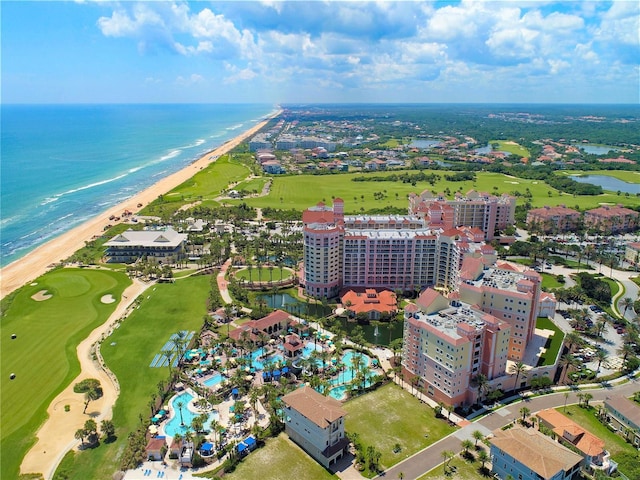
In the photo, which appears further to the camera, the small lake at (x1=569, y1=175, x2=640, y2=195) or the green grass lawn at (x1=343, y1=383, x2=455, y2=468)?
the small lake at (x1=569, y1=175, x2=640, y2=195)

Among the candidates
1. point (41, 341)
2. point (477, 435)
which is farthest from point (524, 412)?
point (41, 341)

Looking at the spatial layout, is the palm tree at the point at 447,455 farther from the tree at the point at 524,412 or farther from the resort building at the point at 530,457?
the tree at the point at 524,412

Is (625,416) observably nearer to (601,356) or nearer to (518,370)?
(518,370)

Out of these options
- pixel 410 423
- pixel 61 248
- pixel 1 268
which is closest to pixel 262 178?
pixel 61 248

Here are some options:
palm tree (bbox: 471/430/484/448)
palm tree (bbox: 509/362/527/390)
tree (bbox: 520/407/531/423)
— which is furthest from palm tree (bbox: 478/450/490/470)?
palm tree (bbox: 509/362/527/390)

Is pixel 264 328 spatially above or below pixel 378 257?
below

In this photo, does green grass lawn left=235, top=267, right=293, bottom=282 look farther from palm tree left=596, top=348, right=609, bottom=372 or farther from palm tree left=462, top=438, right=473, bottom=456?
palm tree left=596, top=348, right=609, bottom=372

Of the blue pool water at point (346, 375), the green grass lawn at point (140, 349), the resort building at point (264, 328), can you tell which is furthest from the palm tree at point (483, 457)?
the green grass lawn at point (140, 349)

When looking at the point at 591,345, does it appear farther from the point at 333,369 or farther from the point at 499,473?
the point at 333,369
